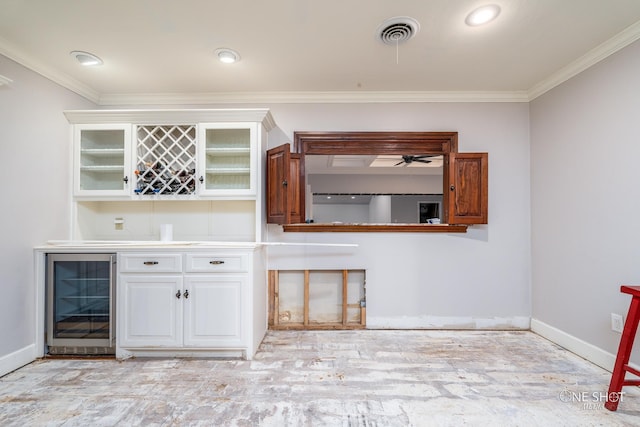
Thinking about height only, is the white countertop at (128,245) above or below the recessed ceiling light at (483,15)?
below

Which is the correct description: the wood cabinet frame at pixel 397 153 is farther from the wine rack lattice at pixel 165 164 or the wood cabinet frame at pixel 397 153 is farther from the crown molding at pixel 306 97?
the wine rack lattice at pixel 165 164

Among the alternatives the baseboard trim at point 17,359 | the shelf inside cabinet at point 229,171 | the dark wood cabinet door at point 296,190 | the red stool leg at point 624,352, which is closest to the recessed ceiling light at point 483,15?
the dark wood cabinet door at point 296,190

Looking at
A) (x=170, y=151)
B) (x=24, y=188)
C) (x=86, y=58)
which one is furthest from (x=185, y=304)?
(x=86, y=58)

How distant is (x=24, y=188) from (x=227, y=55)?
1.90m

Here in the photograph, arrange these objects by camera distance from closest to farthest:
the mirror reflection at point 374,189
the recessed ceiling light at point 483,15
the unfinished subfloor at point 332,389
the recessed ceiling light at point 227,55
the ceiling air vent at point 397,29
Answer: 1. the unfinished subfloor at point 332,389
2. the recessed ceiling light at point 483,15
3. the ceiling air vent at point 397,29
4. the recessed ceiling light at point 227,55
5. the mirror reflection at point 374,189

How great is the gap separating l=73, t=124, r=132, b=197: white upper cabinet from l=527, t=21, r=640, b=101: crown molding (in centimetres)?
385

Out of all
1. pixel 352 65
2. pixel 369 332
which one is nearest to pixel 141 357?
pixel 369 332

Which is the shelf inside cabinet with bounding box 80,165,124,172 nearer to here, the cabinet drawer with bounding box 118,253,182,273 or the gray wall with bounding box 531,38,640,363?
the cabinet drawer with bounding box 118,253,182,273

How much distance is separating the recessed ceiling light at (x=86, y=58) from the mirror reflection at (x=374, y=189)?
1.90 m

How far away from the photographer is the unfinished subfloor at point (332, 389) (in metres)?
1.70

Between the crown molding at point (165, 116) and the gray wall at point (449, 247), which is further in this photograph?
the gray wall at point (449, 247)

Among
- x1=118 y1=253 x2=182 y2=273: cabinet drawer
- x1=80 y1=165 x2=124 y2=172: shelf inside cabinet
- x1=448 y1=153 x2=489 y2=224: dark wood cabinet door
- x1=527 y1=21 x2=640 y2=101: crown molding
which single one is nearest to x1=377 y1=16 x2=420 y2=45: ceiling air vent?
x1=448 y1=153 x2=489 y2=224: dark wood cabinet door

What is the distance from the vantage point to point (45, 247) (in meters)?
2.41

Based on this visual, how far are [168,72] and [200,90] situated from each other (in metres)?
0.39
